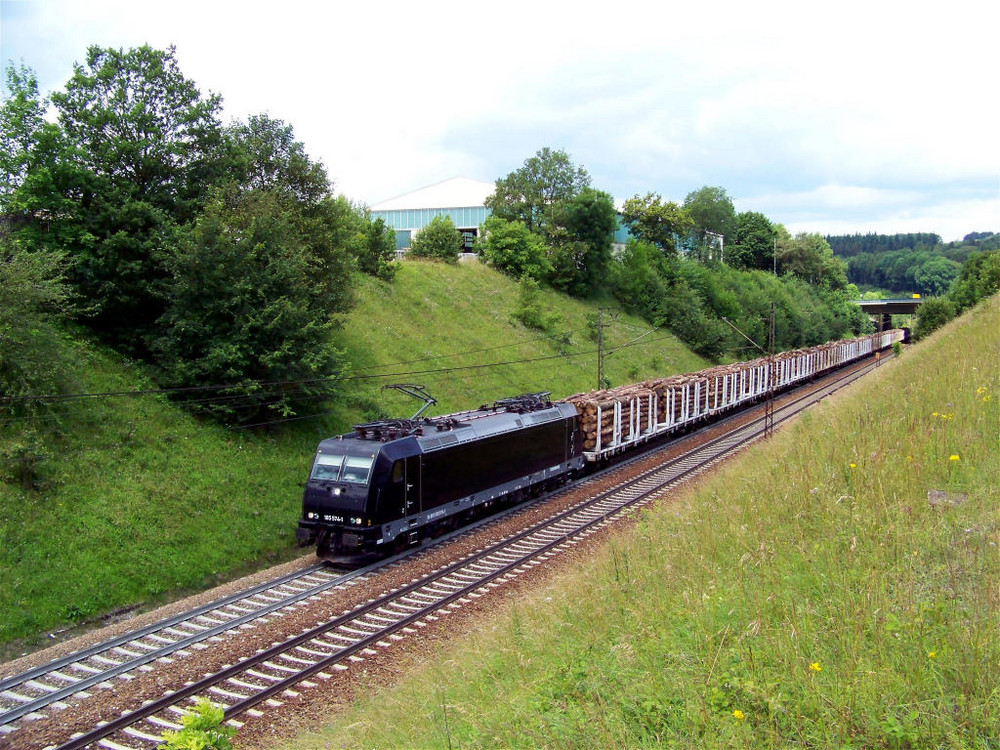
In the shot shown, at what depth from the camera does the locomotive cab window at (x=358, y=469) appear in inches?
605

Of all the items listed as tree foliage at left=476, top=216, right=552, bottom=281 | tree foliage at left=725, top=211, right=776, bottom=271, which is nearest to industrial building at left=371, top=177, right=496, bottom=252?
tree foliage at left=476, top=216, right=552, bottom=281

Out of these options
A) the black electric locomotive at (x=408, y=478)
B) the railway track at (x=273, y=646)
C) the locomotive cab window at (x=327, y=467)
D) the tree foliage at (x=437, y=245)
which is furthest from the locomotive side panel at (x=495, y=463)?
the tree foliage at (x=437, y=245)

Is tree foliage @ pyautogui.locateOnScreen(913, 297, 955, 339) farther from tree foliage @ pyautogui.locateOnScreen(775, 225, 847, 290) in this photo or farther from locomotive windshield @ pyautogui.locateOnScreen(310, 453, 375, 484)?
tree foliage @ pyautogui.locateOnScreen(775, 225, 847, 290)

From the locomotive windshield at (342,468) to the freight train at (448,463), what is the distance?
25mm

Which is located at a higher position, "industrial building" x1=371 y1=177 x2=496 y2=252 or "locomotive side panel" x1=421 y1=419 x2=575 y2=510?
"industrial building" x1=371 y1=177 x2=496 y2=252

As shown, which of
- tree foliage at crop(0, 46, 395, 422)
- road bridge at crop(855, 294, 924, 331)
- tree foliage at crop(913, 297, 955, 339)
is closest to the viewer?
tree foliage at crop(0, 46, 395, 422)

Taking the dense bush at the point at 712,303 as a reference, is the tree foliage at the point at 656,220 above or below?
above

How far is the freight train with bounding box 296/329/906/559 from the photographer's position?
15.5 metres

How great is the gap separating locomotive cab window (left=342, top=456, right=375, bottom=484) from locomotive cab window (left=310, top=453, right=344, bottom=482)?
0.24m

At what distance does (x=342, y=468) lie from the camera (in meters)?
15.8

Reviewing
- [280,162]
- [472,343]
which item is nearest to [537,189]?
[472,343]

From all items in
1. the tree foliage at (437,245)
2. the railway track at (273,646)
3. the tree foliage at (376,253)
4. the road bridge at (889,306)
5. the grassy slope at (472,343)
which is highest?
the tree foliage at (437,245)

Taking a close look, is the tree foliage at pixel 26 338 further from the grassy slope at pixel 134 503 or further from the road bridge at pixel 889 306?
the road bridge at pixel 889 306

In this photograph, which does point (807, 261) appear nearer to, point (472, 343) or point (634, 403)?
point (472, 343)
